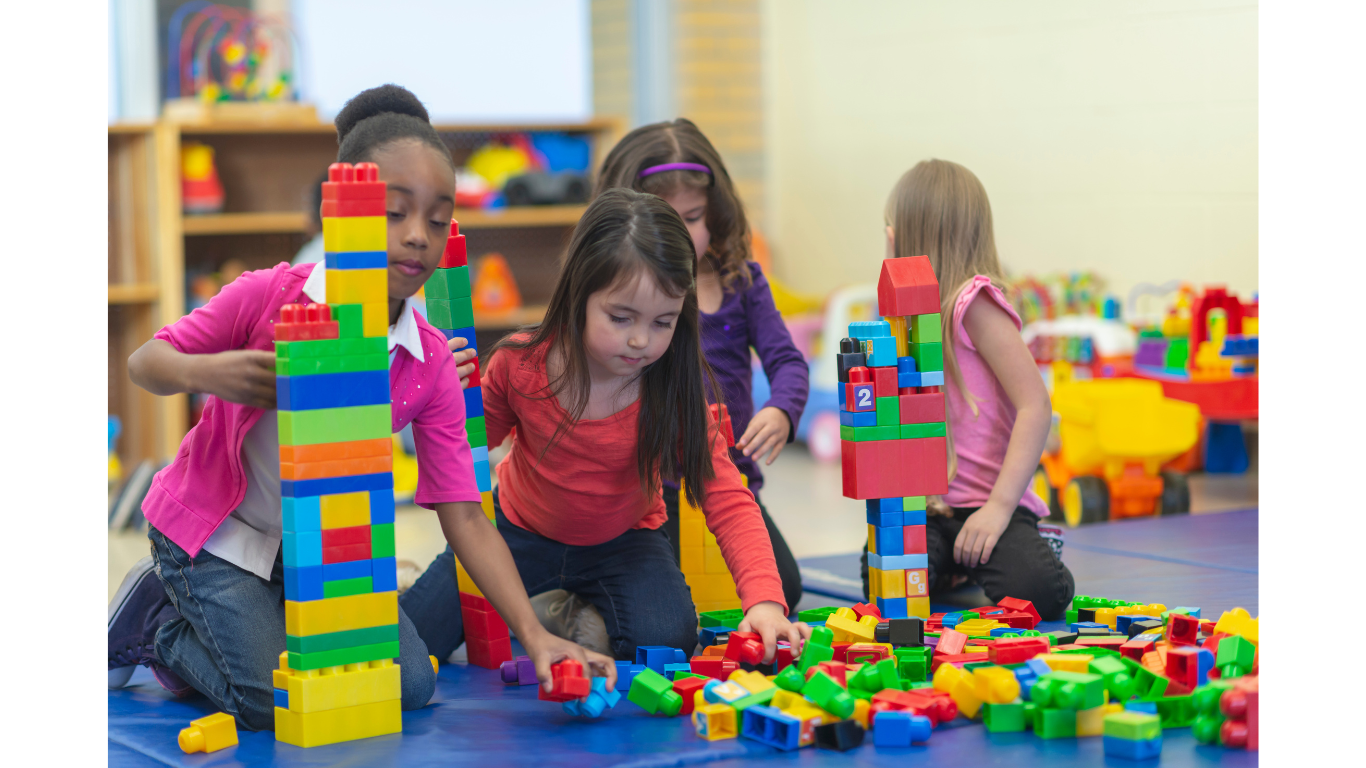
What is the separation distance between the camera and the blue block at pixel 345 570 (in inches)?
53.3

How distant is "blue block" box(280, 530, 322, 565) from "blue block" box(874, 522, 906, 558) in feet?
2.49

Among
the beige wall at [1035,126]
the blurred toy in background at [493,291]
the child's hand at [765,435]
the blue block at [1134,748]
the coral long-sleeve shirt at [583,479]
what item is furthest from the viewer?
the blurred toy in background at [493,291]

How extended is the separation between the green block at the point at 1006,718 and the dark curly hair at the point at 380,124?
0.86 m

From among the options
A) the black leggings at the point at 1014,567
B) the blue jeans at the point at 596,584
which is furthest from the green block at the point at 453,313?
the black leggings at the point at 1014,567

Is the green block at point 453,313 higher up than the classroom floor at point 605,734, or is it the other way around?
the green block at point 453,313

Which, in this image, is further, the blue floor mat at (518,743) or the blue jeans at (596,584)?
the blue jeans at (596,584)

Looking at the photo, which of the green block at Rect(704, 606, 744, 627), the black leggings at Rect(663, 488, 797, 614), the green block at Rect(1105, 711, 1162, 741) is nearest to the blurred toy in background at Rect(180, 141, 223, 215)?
the black leggings at Rect(663, 488, 797, 614)

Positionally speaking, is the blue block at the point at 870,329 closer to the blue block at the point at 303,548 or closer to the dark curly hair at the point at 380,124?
the dark curly hair at the point at 380,124

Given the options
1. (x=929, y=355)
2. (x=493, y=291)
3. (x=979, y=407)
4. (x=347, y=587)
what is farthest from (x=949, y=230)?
(x=493, y=291)

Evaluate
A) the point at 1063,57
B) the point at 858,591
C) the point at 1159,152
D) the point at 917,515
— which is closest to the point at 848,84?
the point at 1063,57

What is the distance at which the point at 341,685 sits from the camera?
1.36 m

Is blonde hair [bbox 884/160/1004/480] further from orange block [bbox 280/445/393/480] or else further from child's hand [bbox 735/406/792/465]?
orange block [bbox 280/445/393/480]

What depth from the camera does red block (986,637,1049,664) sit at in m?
1.56

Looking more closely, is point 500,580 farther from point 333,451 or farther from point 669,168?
point 669,168
